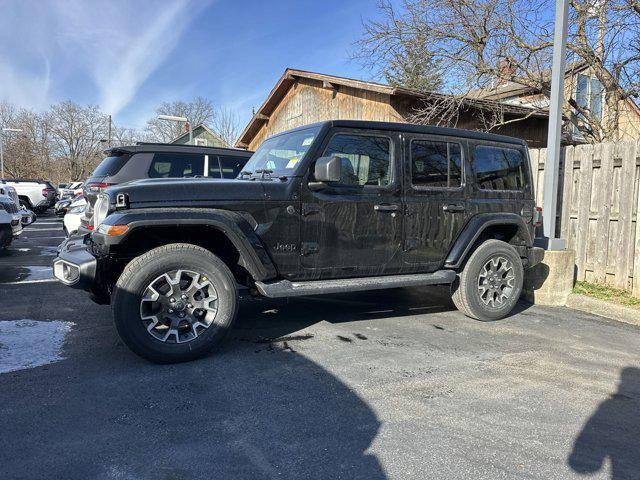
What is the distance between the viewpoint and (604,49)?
8.61 m

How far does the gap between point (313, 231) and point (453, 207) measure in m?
1.70

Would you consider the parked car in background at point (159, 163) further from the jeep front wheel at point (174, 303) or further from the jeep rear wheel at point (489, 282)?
the jeep rear wheel at point (489, 282)

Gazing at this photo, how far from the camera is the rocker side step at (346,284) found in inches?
159

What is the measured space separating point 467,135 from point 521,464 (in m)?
3.68

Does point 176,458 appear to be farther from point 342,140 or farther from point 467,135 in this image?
point 467,135

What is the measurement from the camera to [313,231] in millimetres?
4246

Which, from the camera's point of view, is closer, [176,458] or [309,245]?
[176,458]

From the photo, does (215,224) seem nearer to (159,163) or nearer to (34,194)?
(159,163)

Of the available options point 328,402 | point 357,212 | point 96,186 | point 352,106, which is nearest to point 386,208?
point 357,212

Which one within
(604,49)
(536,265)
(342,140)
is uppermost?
(604,49)

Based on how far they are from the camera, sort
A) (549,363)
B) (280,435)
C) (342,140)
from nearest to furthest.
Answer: (280,435)
(549,363)
(342,140)

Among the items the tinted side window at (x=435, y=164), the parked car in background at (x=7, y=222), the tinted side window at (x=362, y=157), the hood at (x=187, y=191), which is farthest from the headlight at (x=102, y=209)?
the parked car in background at (x=7, y=222)

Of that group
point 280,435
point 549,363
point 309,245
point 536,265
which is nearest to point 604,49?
point 536,265

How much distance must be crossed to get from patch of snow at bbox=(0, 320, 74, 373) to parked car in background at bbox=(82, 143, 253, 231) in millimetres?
2572
